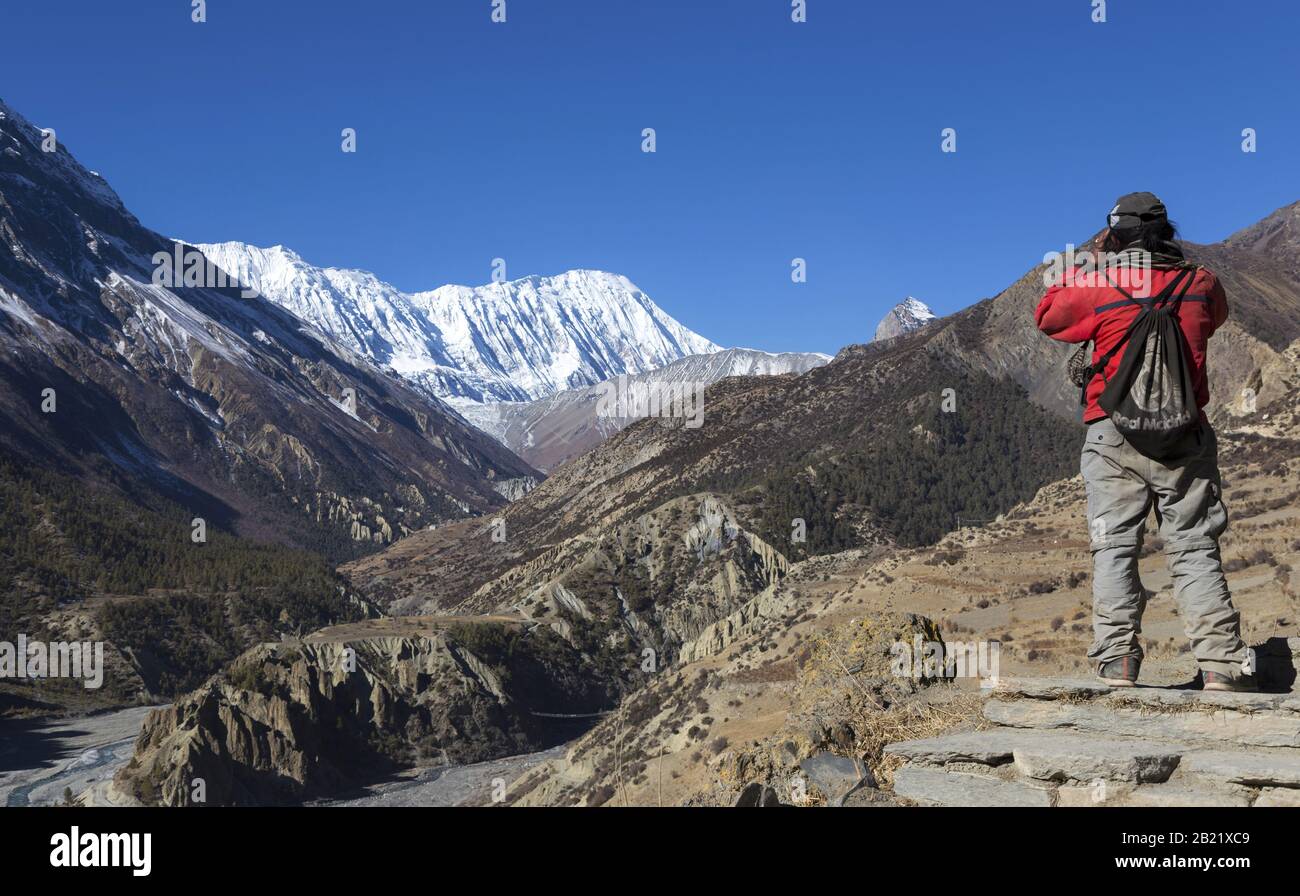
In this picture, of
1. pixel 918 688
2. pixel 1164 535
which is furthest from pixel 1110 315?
pixel 918 688

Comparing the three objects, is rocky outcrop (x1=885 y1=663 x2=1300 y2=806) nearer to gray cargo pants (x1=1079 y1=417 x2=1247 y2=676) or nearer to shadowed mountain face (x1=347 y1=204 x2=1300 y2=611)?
gray cargo pants (x1=1079 y1=417 x2=1247 y2=676)

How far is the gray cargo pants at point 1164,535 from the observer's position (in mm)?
7223

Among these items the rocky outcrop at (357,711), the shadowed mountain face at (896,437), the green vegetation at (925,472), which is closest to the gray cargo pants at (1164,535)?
the shadowed mountain face at (896,437)

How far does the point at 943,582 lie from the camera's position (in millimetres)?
40969

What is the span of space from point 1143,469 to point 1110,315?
110 centimetres

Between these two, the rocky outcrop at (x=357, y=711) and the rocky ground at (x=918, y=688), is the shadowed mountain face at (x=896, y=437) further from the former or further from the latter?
the rocky ground at (x=918, y=688)

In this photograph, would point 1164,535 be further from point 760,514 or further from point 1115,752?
point 760,514

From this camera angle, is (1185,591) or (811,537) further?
(811,537)

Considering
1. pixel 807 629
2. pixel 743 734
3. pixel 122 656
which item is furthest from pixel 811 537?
pixel 122 656

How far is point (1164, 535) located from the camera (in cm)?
738

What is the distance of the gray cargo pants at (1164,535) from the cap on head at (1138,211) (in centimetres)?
148

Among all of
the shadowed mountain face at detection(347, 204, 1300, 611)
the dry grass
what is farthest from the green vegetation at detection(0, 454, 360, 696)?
the dry grass
